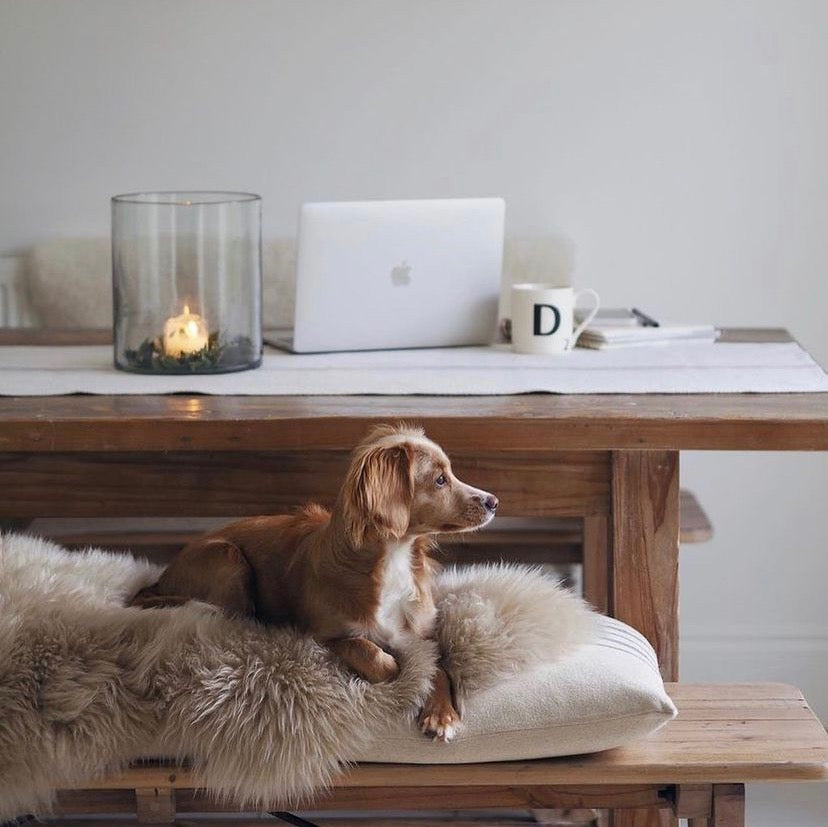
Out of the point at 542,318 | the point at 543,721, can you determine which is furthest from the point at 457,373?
the point at 543,721

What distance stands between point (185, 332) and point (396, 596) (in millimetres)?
698

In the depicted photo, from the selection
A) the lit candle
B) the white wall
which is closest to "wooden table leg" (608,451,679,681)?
the lit candle

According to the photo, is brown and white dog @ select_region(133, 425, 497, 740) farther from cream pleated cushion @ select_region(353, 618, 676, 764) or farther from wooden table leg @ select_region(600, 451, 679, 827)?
wooden table leg @ select_region(600, 451, 679, 827)

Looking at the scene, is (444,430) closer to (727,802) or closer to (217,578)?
(217,578)

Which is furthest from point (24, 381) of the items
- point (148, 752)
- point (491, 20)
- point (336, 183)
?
point (491, 20)

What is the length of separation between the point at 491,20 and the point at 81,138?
3.13ft

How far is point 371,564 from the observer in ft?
4.65

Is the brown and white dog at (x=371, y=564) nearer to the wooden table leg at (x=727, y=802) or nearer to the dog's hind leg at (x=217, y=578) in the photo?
the dog's hind leg at (x=217, y=578)

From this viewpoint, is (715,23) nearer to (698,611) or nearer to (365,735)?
(698,611)

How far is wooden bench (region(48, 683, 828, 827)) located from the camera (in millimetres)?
1402

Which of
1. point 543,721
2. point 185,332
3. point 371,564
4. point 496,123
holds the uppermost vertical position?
point 496,123

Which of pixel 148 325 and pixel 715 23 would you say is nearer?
pixel 148 325

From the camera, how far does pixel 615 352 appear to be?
219 cm

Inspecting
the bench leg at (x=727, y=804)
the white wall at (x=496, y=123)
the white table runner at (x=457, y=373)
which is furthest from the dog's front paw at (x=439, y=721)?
the white wall at (x=496, y=123)
